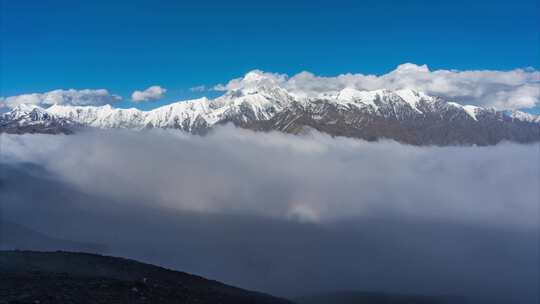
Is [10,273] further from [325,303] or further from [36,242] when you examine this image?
[36,242]

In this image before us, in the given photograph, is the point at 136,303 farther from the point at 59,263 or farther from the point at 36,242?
the point at 36,242

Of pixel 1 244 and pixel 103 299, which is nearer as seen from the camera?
pixel 103 299

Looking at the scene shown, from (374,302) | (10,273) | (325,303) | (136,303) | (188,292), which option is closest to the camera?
(136,303)

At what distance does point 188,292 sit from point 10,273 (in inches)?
606

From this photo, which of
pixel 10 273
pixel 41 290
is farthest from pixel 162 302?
pixel 10 273

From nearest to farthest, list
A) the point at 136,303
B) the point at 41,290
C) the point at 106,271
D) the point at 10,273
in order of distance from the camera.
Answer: the point at 41,290
the point at 136,303
the point at 10,273
the point at 106,271

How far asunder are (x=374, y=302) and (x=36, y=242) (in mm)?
143374

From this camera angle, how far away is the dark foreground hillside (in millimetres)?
32438

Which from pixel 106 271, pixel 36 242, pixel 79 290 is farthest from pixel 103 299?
pixel 36 242

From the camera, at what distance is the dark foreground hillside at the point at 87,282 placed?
32.4m

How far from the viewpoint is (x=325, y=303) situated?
176625 millimetres

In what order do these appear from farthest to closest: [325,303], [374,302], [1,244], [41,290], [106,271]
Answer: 1. [374,302]
2. [325,303]
3. [1,244]
4. [106,271]
5. [41,290]

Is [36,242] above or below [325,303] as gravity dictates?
above

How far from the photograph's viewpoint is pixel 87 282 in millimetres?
38312
